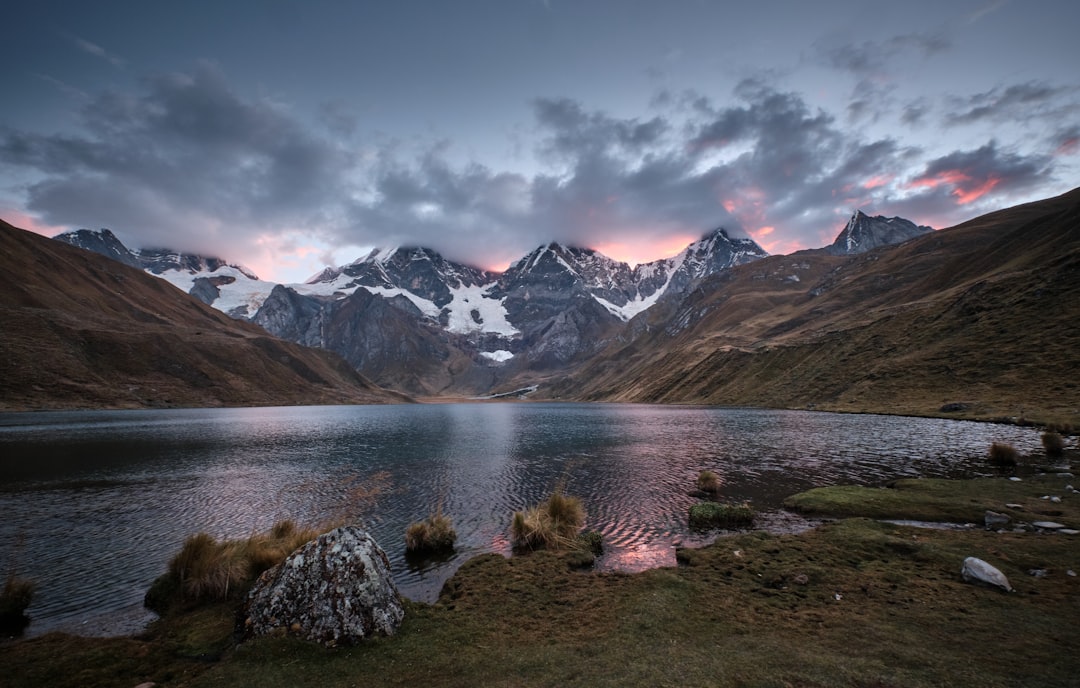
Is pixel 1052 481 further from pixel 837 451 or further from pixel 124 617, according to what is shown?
pixel 124 617

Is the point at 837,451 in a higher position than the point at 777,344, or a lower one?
lower

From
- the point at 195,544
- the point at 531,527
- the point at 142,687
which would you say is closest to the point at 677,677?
the point at 142,687

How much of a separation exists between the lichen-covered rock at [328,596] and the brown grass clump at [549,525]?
422 inches

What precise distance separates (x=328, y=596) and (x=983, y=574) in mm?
22442

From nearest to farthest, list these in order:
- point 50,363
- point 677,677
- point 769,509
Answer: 1. point 677,677
2. point 769,509
3. point 50,363

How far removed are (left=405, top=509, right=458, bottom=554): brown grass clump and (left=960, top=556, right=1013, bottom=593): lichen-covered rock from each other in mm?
23020

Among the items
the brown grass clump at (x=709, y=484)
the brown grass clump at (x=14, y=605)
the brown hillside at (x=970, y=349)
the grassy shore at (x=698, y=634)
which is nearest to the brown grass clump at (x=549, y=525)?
the grassy shore at (x=698, y=634)

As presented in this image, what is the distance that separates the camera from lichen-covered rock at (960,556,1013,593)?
15.7 m

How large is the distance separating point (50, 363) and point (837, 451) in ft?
738

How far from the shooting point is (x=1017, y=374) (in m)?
84.3

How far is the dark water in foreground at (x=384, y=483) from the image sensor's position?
23.7 meters

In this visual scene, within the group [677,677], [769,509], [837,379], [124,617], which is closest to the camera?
[677,677]

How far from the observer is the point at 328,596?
14.8 metres

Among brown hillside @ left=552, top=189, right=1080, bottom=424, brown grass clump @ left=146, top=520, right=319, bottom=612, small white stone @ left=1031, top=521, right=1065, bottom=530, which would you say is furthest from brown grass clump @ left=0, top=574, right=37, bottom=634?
brown hillside @ left=552, top=189, right=1080, bottom=424
